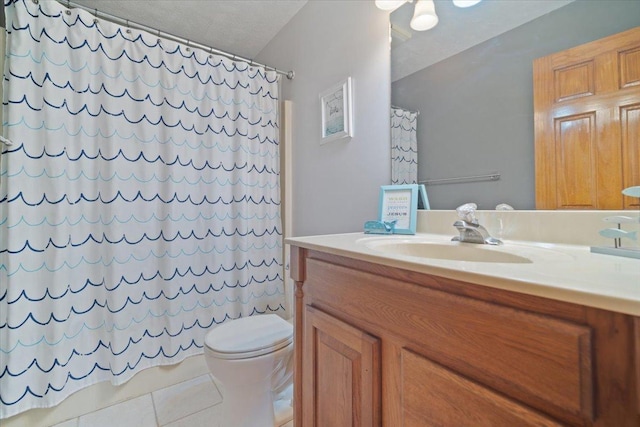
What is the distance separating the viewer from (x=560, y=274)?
1.33 feet

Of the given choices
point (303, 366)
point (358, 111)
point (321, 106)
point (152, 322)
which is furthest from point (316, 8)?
point (152, 322)

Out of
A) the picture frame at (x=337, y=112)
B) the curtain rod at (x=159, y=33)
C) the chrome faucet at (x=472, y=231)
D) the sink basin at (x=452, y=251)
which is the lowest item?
the sink basin at (x=452, y=251)

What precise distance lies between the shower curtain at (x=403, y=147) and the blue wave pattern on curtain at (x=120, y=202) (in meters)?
0.90

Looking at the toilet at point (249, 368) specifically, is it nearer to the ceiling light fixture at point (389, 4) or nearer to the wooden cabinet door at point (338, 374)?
the wooden cabinet door at point (338, 374)

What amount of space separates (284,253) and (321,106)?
1.01m

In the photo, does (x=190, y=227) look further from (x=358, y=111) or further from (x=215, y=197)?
(x=358, y=111)

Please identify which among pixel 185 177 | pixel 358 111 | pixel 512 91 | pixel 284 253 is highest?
pixel 358 111

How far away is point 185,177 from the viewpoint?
1.51 meters

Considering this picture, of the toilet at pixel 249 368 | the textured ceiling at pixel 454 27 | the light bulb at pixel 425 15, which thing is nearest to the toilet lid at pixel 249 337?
the toilet at pixel 249 368

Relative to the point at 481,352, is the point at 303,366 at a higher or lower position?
lower

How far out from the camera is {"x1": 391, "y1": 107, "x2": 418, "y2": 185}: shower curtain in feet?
3.70

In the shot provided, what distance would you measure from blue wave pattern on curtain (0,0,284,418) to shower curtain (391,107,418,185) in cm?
90

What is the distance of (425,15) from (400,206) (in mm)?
769

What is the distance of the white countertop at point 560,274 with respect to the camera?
1.04 feet
